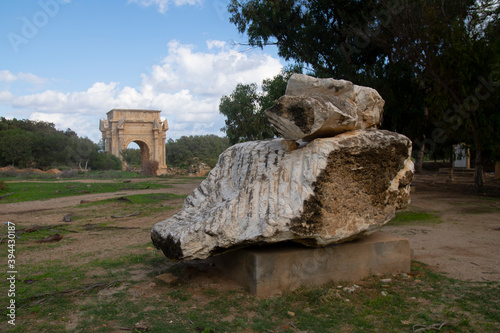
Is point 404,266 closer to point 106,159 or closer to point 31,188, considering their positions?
point 31,188

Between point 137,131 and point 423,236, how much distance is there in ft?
104

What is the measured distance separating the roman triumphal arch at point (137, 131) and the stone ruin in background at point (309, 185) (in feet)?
101

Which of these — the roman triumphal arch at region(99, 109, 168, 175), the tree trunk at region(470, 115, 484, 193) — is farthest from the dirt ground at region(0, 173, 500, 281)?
the roman triumphal arch at region(99, 109, 168, 175)

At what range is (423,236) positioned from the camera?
6430 millimetres

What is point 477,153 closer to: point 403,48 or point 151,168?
point 403,48

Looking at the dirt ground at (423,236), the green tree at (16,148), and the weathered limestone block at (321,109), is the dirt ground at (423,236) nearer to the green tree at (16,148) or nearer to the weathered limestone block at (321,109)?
the weathered limestone block at (321,109)

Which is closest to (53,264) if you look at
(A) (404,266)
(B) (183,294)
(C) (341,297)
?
(B) (183,294)

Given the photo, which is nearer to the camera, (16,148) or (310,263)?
(310,263)

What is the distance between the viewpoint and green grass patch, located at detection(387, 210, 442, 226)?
25.6 feet

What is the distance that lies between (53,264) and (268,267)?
2.80 m

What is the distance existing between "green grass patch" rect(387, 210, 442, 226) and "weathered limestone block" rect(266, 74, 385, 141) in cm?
396

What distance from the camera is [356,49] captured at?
13.0 meters
